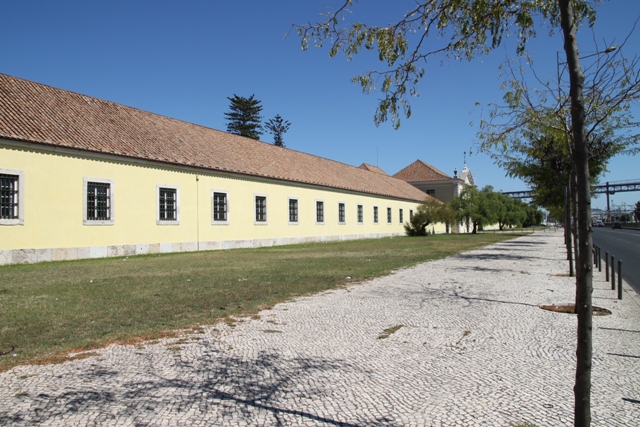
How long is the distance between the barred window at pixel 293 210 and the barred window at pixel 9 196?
59.0 ft

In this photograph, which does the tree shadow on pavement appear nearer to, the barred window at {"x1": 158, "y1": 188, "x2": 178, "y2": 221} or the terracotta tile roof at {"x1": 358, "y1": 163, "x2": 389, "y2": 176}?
the barred window at {"x1": 158, "y1": 188, "x2": 178, "y2": 221}

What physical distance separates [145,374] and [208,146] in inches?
1039

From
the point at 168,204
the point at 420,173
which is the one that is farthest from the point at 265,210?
the point at 420,173

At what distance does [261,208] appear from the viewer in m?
30.6

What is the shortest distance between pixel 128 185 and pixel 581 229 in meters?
21.9

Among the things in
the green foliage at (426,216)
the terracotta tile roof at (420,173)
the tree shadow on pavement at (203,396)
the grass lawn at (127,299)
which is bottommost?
the tree shadow on pavement at (203,396)

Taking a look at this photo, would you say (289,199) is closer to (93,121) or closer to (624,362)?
(93,121)

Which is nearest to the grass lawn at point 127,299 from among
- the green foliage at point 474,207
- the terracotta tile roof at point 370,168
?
the green foliage at point 474,207

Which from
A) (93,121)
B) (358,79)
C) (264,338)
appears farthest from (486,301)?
(93,121)

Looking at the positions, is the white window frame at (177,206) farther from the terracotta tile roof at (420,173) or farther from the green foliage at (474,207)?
the terracotta tile roof at (420,173)

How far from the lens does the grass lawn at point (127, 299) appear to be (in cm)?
591

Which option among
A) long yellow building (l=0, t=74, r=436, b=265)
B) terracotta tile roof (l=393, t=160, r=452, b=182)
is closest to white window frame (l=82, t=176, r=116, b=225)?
long yellow building (l=0, t=74, r=436, b=265)

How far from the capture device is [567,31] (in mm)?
3117

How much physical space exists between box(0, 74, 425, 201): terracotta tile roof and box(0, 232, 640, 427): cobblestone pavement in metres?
16.4
